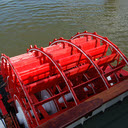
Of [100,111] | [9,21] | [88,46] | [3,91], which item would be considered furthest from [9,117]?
[9,21]

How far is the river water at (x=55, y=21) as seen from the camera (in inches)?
343

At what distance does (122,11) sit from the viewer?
39.0 ft

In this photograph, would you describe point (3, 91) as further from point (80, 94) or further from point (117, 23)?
point (117, 23)

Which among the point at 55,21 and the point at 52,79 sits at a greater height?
the point at 55,21

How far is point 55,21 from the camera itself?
1030cm

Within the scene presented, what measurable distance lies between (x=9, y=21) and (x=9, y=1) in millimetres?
3322

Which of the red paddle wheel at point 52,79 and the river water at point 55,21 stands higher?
the river water at point 55,21

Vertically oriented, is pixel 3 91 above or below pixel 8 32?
below

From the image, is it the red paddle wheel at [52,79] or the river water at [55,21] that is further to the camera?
the river water at [55,21]

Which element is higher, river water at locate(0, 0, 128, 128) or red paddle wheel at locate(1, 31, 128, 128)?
river water at locate(0, 0, 128, 128)

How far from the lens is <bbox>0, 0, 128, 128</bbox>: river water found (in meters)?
8.70

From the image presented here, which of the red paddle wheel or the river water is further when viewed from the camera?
the river water

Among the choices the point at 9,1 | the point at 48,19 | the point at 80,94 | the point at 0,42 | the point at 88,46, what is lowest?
the point at 80,94

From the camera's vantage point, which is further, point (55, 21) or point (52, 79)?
point (55, 21)
